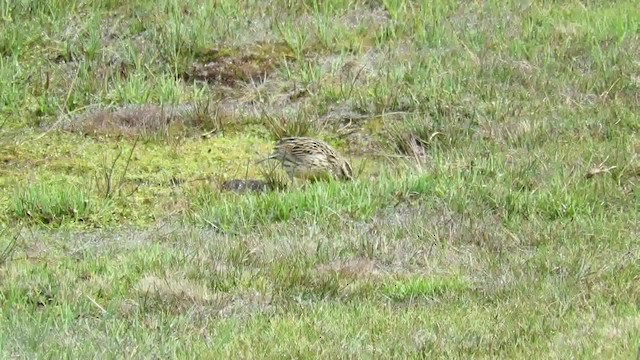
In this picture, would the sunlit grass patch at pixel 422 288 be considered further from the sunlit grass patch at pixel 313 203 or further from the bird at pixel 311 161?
the bird at pixel 311 161

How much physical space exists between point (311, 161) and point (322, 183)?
25.1 inches

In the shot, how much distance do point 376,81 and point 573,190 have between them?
338cm

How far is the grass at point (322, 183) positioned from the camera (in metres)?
6.18

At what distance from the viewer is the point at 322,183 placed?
899cm

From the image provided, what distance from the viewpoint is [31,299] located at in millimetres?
6816

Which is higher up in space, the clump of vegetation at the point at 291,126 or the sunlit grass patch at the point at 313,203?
the sunlit grass patch at the point at 313,203

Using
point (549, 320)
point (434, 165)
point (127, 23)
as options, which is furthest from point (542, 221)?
point (127, 23)

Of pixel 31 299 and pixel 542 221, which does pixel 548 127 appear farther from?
pixel 31 299

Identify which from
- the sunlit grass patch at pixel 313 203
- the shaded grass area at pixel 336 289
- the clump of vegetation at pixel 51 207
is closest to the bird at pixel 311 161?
the sunlit grass patch at pixel 313 203

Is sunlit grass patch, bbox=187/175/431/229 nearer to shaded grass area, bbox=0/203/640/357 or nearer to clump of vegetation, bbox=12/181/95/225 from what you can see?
shaded grass area, bbox=0/203/640/357

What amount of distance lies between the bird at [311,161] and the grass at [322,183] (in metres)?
0.18

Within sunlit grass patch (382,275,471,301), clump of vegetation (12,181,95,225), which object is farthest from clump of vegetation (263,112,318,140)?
sunlit grass patch (382,275,471,301)

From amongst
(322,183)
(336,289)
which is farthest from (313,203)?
(336,289)

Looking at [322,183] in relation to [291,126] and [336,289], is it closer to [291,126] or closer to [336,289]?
[291,126]
